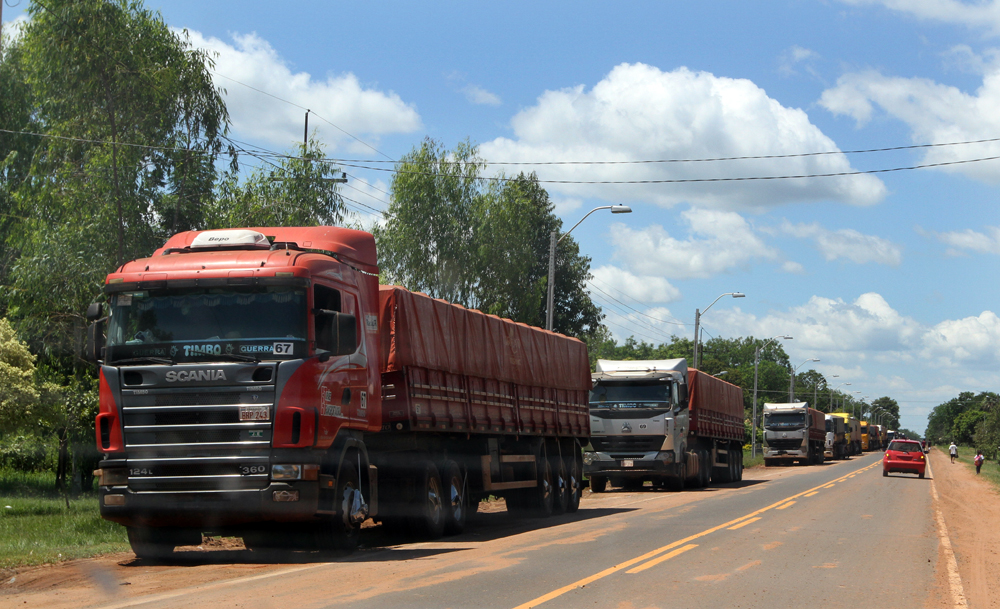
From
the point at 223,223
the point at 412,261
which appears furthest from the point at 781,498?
the point at 412,261

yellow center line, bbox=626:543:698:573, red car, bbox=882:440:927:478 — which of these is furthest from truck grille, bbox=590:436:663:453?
red car, bbox=882:440:927:478

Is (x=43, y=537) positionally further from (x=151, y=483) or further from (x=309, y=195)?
Answer: (x=309, y=195)

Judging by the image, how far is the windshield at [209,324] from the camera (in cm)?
1127

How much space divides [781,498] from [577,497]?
659 cm

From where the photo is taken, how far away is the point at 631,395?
1101 inches

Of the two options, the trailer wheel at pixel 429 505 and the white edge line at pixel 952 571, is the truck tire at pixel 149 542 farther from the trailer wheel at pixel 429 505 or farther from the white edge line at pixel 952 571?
the white edge line at pixel 952 571

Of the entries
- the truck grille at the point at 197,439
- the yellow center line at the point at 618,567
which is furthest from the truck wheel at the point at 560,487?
the truck grille at the point at 197,439

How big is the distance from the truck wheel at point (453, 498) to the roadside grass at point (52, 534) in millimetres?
4505

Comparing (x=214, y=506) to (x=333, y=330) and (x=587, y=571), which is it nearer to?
(x=333, y=330)

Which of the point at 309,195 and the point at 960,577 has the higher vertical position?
the point at 309,195

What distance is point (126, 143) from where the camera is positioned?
79.0ft

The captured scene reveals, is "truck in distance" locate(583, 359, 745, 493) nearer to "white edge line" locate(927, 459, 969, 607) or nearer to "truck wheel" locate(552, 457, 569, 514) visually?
"truck wheel" locate(552, 457, 569, 514)

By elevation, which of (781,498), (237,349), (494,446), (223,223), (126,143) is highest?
(126,143)

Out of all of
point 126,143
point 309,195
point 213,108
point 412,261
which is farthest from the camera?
point 412,261
